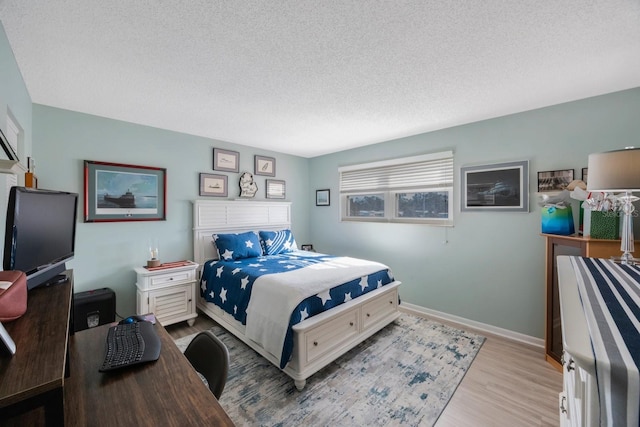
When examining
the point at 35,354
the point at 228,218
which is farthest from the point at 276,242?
the point at 35,354

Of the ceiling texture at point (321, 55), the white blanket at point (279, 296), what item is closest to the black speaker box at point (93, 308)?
the white blanket at point (279, 296)

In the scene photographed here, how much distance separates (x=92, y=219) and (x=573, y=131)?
4894mm

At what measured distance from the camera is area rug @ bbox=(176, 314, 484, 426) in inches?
69.3

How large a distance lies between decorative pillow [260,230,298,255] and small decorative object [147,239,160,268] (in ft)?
4.32

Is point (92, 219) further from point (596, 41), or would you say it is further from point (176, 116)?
point (596, 41)

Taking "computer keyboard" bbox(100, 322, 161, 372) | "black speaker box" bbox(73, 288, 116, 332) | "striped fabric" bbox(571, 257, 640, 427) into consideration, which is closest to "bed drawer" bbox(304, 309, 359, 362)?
"computer keyboard" bbox(100, 322, 161, 372)

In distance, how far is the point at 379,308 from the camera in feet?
9.30

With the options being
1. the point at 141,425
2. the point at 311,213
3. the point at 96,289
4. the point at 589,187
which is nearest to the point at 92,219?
the point at 96,289

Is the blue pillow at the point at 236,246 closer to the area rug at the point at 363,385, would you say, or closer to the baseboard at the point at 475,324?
the area rug at the point at 363,385

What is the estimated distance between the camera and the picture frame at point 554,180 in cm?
243

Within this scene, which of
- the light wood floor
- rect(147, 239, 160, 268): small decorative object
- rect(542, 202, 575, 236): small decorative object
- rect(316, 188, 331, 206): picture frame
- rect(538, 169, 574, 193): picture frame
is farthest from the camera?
rect(316, 188, 331, 206): picture frame

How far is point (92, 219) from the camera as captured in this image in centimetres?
277

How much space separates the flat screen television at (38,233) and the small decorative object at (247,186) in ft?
8.48

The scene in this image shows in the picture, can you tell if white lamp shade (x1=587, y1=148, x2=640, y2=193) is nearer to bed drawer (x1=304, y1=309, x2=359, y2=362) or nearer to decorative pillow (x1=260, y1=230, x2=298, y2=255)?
bed drawer (x1=304, y1=309, x2=359, y2=362)
